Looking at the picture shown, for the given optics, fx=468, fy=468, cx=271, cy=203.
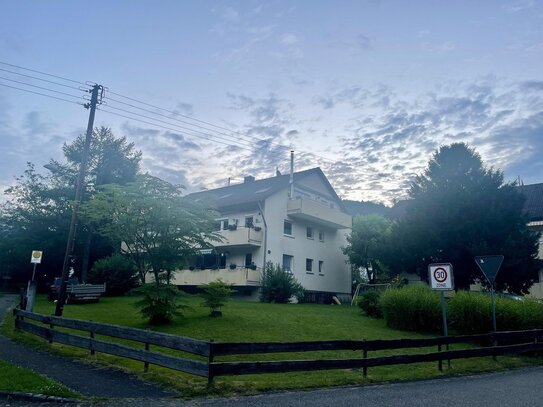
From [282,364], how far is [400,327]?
11.2 m

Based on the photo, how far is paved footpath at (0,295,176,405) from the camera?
8.14 metres

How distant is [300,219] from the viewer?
3666cm

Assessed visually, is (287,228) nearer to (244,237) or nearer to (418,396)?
(244,237)

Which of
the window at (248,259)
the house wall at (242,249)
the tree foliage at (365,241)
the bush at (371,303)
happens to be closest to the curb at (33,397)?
the bush at (371,303)

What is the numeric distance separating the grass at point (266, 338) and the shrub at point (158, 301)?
0.50 m

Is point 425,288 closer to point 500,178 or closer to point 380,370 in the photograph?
point 380,370

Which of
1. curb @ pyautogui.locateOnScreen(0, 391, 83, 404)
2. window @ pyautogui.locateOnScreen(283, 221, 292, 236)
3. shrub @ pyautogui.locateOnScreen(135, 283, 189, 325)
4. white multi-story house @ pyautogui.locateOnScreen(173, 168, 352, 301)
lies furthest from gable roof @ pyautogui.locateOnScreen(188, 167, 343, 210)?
curb @ pyautogui.locateOnScreen(0, 391, 83, 404)

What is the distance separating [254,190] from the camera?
126 ft

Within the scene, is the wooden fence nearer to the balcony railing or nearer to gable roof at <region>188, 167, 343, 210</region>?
the balcony railing

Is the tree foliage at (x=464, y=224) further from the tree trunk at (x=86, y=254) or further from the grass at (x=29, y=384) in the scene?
the tree trunk at (x=86, y=254)

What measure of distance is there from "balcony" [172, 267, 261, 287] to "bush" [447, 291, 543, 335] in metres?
16.1

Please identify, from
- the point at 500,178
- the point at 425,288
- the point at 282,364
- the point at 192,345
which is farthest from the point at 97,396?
the point at 500,178

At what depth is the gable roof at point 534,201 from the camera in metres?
38.3

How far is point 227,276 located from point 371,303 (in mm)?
12835
